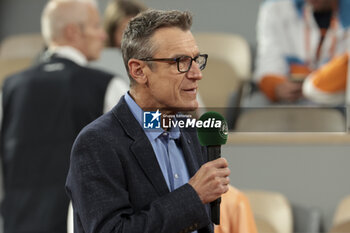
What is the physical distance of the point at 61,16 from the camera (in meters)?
2.86

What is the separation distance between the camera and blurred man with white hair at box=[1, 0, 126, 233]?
259 centimetres

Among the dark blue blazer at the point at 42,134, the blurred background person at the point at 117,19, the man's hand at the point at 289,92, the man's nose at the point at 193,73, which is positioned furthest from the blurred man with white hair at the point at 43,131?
the man's nose at the point at 193,73

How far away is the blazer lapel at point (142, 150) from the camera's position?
1245 millimetres

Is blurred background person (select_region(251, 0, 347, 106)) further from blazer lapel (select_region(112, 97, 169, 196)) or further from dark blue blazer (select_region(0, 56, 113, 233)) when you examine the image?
blazer lapel (select_region(112, 97, 169, 196))

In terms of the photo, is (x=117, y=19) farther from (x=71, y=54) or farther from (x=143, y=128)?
(x=143, y=128)

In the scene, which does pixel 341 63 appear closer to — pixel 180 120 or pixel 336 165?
pixel 336 165

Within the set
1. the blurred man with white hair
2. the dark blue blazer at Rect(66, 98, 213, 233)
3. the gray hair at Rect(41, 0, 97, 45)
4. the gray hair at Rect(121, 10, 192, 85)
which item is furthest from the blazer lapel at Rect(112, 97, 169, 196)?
the gray hair at Rect(41, 0, 97, 45)

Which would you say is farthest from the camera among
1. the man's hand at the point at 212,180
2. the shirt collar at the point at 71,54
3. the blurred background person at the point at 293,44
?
the blurred background person at the point at 293,44

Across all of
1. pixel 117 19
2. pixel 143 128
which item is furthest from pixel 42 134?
pixel 143 128

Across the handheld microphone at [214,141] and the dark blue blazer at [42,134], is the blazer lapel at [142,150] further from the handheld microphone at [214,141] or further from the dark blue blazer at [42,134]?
the dark blue blazer at [42,134]

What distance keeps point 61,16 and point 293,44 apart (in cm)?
117

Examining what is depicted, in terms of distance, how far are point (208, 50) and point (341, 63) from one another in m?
0.88

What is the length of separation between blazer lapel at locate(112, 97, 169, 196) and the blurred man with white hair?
49.9 inches

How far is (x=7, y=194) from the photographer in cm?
264
